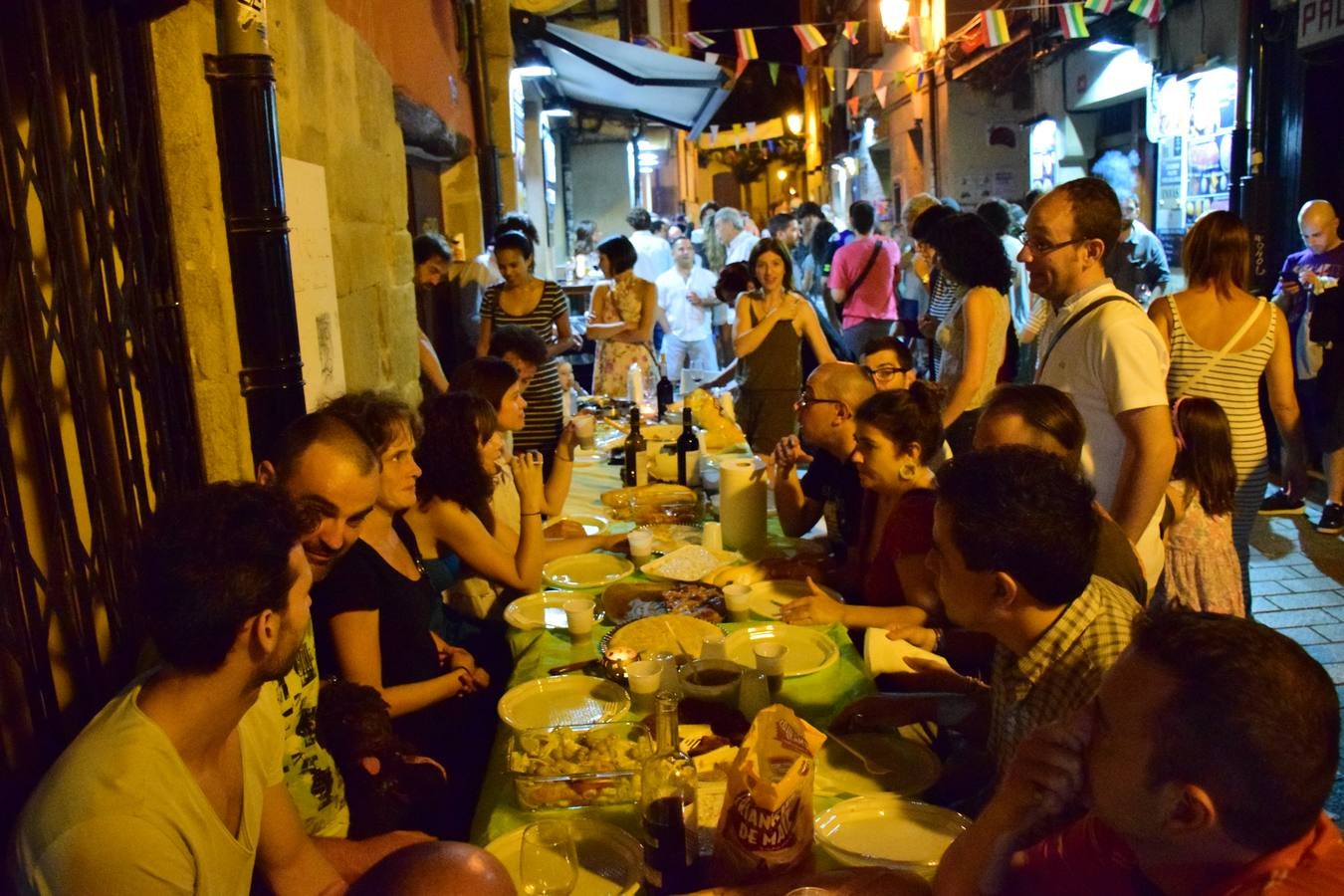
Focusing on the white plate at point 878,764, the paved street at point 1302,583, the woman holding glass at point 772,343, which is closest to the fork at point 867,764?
the white plate at point 878,764

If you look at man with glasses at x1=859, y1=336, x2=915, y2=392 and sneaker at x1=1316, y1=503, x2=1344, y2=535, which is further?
sneaker at x1=1316, y1=503, x2=1344, y2=535

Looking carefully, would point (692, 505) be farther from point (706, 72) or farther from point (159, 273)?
point (706, 72)

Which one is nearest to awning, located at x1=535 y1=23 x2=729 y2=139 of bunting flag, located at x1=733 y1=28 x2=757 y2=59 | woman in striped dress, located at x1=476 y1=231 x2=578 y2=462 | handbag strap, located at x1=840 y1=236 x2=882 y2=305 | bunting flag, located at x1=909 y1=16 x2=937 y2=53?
bunting flag, located at x1=733 y1=28 x2=757 y2=59

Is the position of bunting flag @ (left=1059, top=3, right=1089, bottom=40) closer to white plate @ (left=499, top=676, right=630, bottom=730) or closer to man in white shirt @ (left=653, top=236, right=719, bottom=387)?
man in white shirt @ (left=653, top=236, right=719, bottom=387)

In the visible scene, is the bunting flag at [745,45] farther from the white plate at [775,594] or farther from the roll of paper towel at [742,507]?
the white plate at [775,594]

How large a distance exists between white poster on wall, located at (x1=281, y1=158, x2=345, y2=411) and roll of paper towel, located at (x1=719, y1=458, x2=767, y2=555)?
1.39 m

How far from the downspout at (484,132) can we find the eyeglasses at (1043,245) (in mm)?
5611

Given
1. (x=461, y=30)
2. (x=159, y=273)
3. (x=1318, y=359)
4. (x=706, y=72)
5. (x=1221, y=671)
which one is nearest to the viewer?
(x=1221, y=671)

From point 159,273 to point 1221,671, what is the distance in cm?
223

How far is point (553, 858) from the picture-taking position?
1655 millimetres

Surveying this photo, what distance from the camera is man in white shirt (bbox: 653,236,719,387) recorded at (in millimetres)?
8617

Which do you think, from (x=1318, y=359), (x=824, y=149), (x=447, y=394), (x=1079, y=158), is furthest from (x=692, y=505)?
(x=824, y=149)

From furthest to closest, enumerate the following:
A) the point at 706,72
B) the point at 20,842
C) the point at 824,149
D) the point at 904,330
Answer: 1. the point at 824,149
2. the point at 706,72
3. the point at 904,330
4. the point at 20,842

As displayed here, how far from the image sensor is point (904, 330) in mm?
8812
